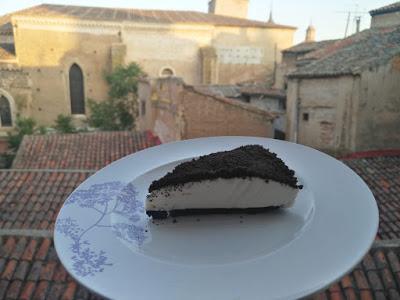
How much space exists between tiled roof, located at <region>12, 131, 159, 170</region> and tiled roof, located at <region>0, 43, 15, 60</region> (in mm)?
12001

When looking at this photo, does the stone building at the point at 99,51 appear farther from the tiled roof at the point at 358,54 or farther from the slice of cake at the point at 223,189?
the slice of cake at the point at 223,189

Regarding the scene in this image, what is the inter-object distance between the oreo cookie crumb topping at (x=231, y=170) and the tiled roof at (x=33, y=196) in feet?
14.1

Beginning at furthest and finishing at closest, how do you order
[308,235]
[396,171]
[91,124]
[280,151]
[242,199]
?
[91,124], [396,171], [280,151], [242,199], [308,235]

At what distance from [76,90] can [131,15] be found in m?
6.75

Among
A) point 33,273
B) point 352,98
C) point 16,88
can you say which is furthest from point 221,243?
point 16,88

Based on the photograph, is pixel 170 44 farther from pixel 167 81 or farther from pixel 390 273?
pixel 390 273

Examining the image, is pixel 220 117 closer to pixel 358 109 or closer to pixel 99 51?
pixel 358 109

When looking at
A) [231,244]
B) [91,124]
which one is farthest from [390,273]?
[91,124]

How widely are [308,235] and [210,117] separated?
8.41 m

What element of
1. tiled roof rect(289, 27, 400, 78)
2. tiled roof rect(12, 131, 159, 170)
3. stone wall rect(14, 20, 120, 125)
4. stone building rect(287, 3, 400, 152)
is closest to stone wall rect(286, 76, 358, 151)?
stone building rect(287, 3, 400, 152)

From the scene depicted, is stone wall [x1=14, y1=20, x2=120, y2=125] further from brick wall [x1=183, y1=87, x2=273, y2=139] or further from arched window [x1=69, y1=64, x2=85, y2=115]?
brick wall [x1=183, y1=87, x2=273, y2=139]

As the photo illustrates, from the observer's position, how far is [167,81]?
12133 millimetres

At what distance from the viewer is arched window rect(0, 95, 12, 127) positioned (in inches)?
859

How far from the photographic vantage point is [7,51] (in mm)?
23203
